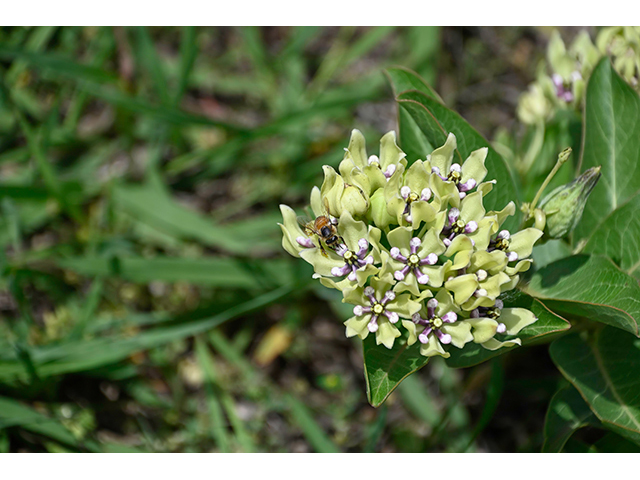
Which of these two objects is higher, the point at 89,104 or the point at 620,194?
the point at 89,104

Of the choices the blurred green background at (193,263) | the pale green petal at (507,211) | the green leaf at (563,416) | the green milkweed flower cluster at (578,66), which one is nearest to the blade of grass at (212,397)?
the blurred green background at (193,263)

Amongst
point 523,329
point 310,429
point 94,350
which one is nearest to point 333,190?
point 523,329

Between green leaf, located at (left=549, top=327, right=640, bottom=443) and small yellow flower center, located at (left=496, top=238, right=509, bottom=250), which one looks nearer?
small yellow flower center, located at (left=496, top=238, right=509, bottom=250)

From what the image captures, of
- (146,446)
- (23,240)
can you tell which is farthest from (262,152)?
(146,446)

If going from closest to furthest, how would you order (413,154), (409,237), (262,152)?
(409,237), (413,154), (262,152)

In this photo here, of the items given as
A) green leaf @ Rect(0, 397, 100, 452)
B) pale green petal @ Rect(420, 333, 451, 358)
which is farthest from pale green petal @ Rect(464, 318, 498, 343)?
green leaf @ Rect(0, 397, 100, 452)

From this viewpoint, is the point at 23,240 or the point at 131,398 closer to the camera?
the point at 131,398

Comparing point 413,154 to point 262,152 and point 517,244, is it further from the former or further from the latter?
point 262,152

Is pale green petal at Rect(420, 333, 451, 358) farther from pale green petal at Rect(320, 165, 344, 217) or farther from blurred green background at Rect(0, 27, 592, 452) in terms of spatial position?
blurred green background at Rect(0, 27, 592, 452)
